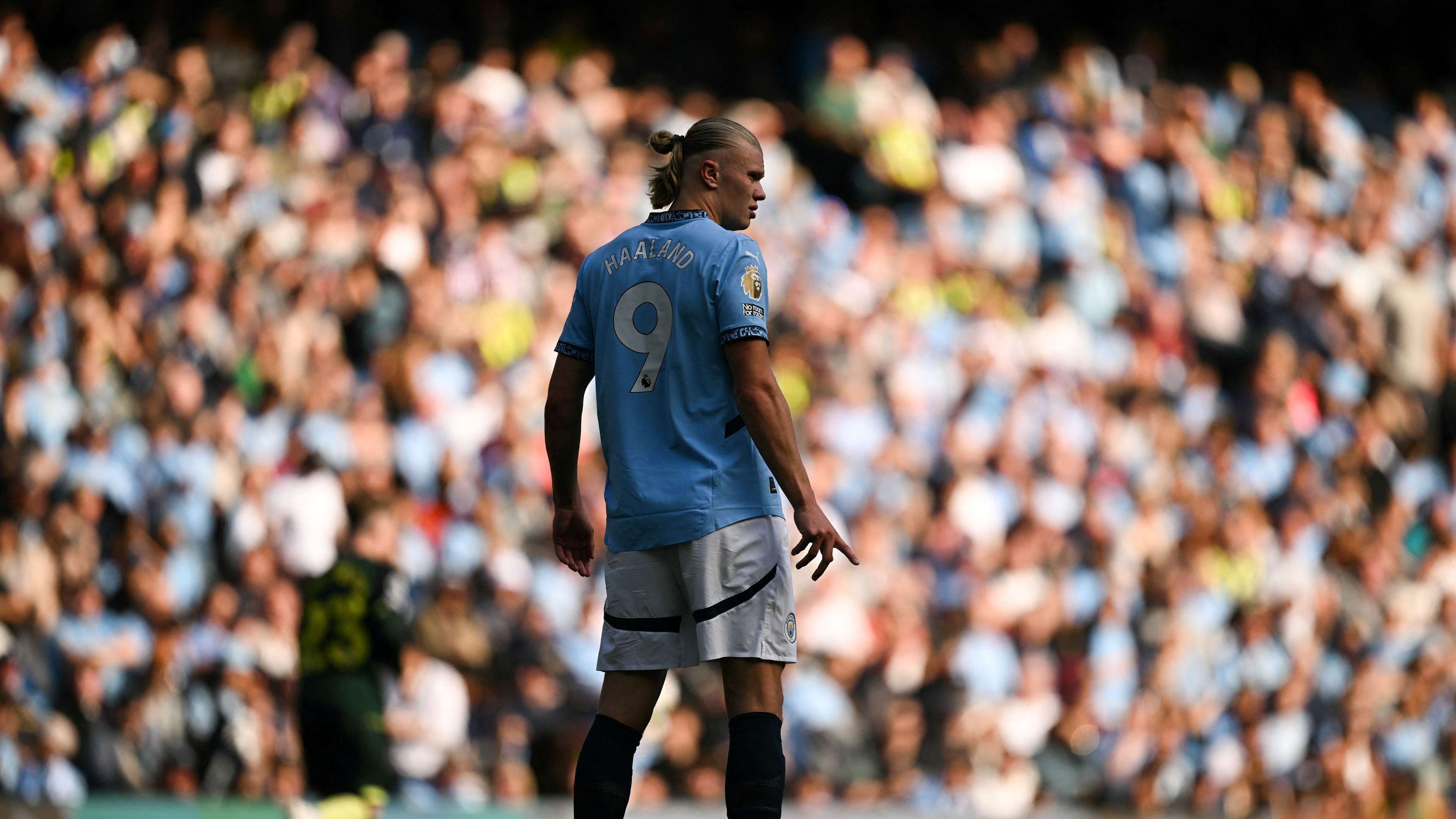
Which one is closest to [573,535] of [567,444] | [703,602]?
[567,444]

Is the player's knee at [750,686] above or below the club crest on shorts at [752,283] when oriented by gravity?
below

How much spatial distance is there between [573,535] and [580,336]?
1.43 ft

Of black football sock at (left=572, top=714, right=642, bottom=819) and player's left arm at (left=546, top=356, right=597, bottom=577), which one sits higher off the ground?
player's left arm at (left=546, top=356, right=597, bottom=577)

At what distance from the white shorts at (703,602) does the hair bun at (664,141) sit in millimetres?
818

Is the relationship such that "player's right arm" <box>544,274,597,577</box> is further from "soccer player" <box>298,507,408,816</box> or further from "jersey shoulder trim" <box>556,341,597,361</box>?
"soccer player" <box>298,507,408,816</box>

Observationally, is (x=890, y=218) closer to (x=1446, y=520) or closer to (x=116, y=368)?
(x=1446, y=520)

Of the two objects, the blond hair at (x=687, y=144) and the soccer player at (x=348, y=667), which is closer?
the blond hair at (x=687, y=144)

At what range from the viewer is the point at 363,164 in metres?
9.48

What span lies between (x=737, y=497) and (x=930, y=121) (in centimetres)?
782

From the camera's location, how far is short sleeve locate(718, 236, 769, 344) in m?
3.22

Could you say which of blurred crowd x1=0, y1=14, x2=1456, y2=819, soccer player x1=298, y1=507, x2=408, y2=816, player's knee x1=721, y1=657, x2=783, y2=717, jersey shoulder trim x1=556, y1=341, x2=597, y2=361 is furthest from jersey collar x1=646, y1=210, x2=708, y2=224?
blurred crowd x1=0, y1=14, x2=1456, y2=819

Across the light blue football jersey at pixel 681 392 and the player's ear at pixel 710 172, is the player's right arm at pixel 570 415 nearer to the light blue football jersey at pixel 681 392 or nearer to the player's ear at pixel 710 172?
the light blue football jersey at pixel 681 392

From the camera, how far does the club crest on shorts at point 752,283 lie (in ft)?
10.7

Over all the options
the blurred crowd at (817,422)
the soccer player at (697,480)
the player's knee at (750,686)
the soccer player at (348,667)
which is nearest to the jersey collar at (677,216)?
the soccer player at (697,480)
